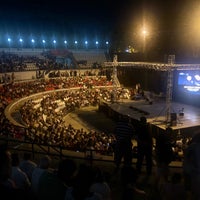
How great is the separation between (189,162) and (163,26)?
36.9m

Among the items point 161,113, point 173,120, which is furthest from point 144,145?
point 161,113

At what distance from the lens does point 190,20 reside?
34656mm

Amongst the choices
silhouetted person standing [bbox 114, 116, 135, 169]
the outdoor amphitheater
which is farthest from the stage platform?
silhouetted person standing [bbox 114, 116, 135, 169]

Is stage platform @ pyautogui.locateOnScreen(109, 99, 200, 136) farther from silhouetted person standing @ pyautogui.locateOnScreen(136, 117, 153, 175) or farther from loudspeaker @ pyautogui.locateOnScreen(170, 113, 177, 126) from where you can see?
silhouetted person standing @ pyautogui.locateOnScreen(136, 117, 153, 175)

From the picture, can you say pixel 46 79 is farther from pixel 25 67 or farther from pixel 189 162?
pixel 189 162

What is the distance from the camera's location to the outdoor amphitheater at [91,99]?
20438mm

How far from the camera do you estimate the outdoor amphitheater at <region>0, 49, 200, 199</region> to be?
20438 mm

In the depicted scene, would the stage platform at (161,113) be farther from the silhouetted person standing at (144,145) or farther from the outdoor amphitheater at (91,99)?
the silhouetted person standing at (144,145)

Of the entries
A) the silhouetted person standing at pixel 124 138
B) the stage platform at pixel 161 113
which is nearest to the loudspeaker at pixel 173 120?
the stage platform at pixel 161 113

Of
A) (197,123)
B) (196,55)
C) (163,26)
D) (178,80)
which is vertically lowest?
(197,123)

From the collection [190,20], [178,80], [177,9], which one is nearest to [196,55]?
[178,80]

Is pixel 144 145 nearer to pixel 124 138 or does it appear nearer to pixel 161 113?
pixel 124 138

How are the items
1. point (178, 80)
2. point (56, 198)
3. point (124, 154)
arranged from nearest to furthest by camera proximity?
point (56, 198) → point (124, 154) → point (178, 80)

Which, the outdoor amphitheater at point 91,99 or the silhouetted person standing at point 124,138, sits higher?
the silhouetted person standing at point 124,138
